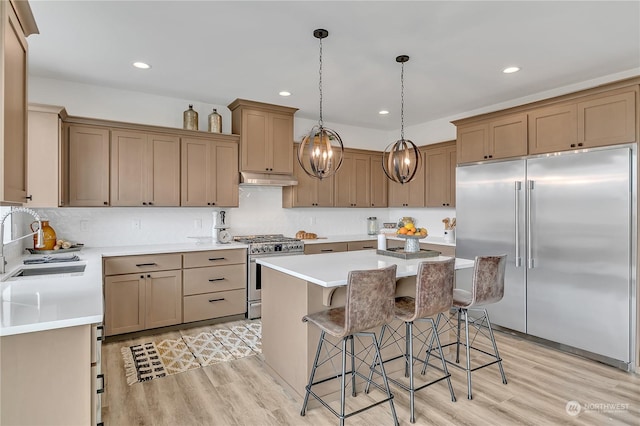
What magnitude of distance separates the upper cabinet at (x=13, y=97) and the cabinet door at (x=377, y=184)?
4719 mm

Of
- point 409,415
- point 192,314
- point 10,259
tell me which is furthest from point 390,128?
point 10,259

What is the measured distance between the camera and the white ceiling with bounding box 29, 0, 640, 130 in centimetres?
245

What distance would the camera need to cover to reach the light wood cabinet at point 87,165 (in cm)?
366

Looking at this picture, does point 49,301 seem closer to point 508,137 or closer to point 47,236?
point 47,236

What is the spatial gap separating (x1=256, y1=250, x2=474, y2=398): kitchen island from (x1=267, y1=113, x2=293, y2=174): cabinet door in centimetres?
200

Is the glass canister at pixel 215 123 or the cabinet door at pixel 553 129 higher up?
the glass canister at pixel 215 123

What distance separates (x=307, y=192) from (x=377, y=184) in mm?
1348

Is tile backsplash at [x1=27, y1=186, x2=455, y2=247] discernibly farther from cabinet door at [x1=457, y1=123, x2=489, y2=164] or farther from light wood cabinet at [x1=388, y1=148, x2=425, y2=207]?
cabinet door at [x1=457, y1=123, x2=489, y2=164]

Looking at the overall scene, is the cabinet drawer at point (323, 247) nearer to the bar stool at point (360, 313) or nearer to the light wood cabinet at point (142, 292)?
the light wood cabinet at point (142, 292)

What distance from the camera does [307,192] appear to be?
530cm

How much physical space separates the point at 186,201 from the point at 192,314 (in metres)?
1.32

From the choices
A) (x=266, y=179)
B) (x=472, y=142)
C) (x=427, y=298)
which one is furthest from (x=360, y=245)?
(x=427, y=298)

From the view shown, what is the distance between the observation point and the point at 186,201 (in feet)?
14.1

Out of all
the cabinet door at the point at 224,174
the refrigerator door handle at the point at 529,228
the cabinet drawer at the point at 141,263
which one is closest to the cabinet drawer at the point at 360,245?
the cabinet door at the point at 224,174
